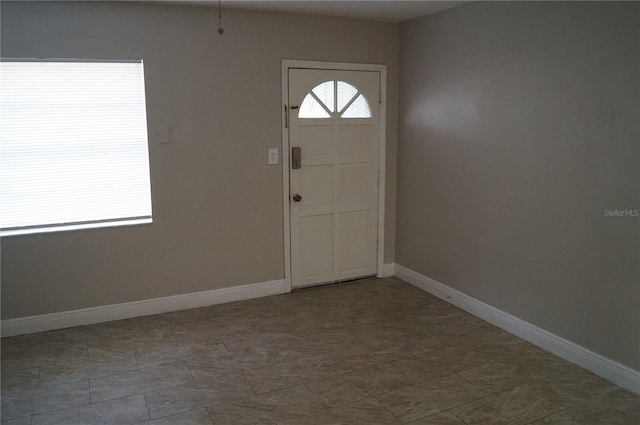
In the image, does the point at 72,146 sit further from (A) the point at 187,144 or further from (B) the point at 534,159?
(B) the point at 534,159

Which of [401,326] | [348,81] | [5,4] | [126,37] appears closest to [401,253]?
[401,326]

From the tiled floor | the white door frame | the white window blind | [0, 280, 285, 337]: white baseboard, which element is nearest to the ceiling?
the white door frame

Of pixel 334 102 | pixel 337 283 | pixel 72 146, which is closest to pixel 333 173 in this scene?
pixel 334 102

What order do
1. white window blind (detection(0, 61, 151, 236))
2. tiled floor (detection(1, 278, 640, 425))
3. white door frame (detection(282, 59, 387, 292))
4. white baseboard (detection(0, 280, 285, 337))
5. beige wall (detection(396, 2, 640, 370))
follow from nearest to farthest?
tiled floor (detection(1, 278, 640, 425)) → beige wall (detection(396, 2, 640, 370)) → white window blind (detection(0, 61, 151, 236)) → white baseboard (detection(0, 280, 285, 337)) → white door frame (detection(282, 59, 387, 292))

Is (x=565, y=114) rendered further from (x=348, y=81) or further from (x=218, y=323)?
(x=218, y=323)

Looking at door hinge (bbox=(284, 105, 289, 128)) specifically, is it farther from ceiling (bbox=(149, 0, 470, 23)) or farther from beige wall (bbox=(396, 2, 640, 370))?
beige wall (bbox=(396, 2, 640, 370))

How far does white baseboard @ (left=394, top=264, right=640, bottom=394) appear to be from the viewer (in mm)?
2945

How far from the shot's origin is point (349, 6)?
3.93 m

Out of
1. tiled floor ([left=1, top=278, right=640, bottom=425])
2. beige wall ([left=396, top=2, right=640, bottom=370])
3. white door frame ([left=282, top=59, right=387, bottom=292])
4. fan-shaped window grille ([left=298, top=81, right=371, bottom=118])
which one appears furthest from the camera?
fan-shaped window grille ([left=298, top=81, right=371, bottom=118])

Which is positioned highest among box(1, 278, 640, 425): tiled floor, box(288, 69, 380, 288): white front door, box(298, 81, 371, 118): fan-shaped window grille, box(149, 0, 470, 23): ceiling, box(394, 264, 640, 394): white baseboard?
box(149, 0, 470, 23): ceiling

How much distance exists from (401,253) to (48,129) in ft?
10.5

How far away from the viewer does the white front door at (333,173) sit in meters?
4.41

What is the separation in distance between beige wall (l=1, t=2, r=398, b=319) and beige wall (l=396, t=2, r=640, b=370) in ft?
3.35

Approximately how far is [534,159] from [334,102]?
72.0 inches
